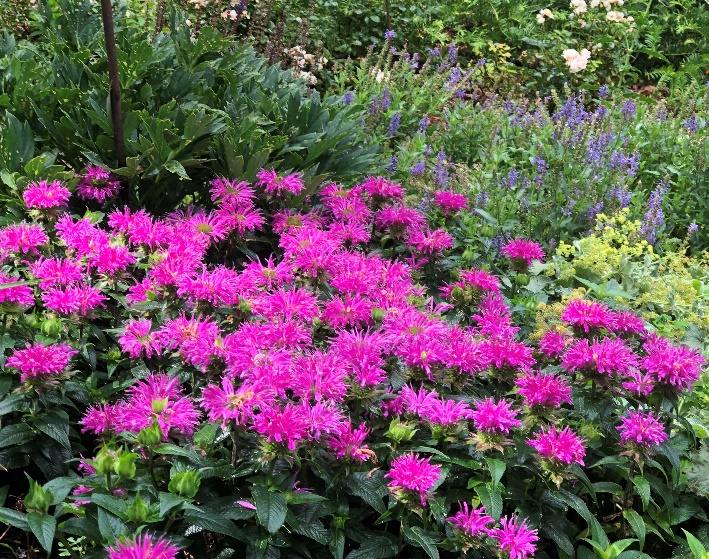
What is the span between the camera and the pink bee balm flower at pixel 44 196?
86.7 inches

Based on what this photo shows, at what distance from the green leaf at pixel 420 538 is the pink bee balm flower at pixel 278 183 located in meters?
1.29

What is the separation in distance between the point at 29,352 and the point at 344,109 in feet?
6.54

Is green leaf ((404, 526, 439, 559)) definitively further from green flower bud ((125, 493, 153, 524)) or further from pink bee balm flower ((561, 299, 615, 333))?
pink bee balm flower ((561, 299, 615, 333))

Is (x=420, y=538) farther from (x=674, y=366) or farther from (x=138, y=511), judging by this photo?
(x=674, y=366)

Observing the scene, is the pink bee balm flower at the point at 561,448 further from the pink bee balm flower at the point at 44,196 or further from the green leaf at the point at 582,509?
the pink bee balm flower at the point at 44,196

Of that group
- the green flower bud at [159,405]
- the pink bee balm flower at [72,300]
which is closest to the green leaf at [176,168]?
the pink bee balm flower at [72,300]

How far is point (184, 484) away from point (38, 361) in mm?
479

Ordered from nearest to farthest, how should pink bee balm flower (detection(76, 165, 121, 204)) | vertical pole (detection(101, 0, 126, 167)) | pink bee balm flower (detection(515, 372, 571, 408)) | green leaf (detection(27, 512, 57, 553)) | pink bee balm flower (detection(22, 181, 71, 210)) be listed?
green leaf (detection(27, 512, 57, 553)) < pink bee balm flower (detection(515, 372, 571, 408)) < pink bee balm flower (detection(22, 181, 71, 210)) < vertical pole (detection(101, 0, 126, 167)) < pink bee balm flower (detection(76, 165, 121, 204))

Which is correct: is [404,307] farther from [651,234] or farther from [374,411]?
[651,234]

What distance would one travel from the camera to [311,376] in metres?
1.64

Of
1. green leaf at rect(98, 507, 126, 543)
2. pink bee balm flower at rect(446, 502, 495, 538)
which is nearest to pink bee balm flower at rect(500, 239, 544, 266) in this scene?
pink bee balm flower at rect(446, 502, 495, 538)

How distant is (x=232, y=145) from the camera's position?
8.50 feet

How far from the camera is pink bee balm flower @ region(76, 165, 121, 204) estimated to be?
8.12 feet

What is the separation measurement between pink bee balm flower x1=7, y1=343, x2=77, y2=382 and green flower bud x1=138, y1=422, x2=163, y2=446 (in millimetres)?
323
